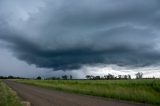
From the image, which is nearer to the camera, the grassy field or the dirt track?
the grassy field

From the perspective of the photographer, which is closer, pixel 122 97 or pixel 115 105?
pixel 115 105

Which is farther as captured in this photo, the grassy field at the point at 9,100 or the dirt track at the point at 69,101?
the dirt track at the point at 69,101

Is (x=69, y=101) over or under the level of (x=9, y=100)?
under

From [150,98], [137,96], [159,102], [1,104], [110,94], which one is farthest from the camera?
[110,94]

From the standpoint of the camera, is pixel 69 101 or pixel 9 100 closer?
pixel 9 100

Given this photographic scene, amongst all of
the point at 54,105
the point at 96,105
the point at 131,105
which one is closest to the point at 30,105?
the point at 54,105

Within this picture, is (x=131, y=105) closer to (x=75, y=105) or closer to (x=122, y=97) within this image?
(x=75, y=105)

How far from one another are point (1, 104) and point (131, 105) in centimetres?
914

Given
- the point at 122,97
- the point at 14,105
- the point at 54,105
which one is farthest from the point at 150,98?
the point at 14,105

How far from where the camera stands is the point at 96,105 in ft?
64.6

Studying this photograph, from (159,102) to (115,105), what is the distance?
4.29 m

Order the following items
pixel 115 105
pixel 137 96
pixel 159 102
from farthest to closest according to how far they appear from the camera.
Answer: pixel 137 96
pixel 159 102
pixel 115 105

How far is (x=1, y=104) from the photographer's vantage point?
1867 cm

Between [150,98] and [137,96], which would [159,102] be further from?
[137,96]
